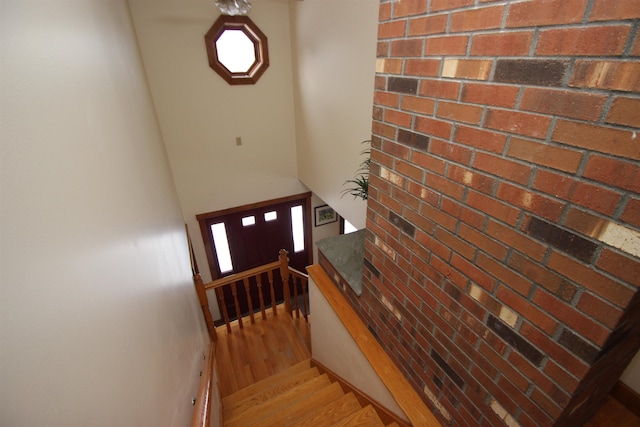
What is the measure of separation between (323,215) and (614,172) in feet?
15.2

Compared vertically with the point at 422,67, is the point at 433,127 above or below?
below

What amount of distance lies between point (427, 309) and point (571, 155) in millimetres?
787

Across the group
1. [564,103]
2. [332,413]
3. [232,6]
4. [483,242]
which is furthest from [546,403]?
[232,6]

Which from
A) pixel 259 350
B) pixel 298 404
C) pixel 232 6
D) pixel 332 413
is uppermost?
pixel 232 6

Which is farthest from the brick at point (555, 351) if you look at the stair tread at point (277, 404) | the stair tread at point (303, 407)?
the stair tread at point (277, 404)

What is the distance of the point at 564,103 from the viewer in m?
0.64

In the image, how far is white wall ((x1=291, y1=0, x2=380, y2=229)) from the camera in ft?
8.38

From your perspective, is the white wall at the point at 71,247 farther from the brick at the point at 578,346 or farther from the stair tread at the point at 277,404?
the brick at the point at 578,346

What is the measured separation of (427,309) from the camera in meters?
1.23

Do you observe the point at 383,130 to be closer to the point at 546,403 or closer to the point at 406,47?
the point at 406,47

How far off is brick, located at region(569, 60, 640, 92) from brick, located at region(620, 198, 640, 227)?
0.67 ft

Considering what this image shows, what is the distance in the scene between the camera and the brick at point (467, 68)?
79 cm

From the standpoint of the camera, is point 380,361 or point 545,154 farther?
point 380,361

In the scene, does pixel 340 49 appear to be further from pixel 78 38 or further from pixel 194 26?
pixel 78 38
